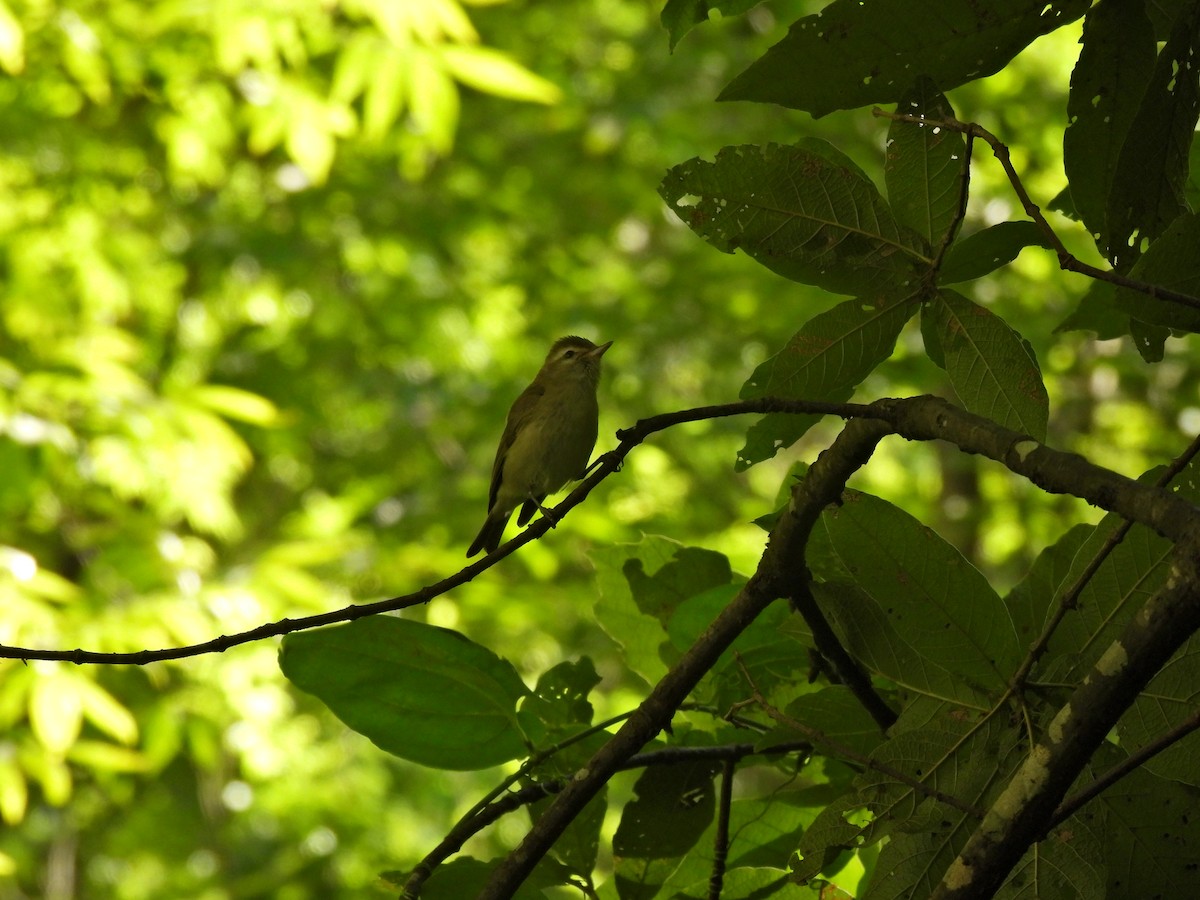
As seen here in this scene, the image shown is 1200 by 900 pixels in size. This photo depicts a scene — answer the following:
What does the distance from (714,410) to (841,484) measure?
0.45 feet

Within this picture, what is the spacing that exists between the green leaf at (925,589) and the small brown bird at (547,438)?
2348 mm

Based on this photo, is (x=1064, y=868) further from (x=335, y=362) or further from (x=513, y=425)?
(x=335, y=362)

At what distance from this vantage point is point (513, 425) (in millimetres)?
3764

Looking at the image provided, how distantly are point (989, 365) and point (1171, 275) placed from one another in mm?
157

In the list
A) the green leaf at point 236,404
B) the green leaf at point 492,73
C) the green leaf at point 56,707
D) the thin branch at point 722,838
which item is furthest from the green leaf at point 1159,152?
the green leaf at point 56,707

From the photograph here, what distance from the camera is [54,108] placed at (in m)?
8.09

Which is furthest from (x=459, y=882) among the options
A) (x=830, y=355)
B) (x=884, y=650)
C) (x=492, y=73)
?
(x=492, y=73)

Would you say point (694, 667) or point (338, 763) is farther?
point (338, 763)

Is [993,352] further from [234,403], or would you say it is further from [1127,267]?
[234,403]

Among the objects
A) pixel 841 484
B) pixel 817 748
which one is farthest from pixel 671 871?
pixel 841 484

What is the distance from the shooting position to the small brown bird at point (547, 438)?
3.51m

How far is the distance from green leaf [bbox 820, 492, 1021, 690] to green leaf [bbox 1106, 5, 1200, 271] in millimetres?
285

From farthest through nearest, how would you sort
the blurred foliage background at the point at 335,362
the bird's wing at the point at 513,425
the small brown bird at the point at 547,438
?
the blurred foliage background at the point at 335,362
the bird's wing at the point at 513,425
the small brown bird at the point at 547,438

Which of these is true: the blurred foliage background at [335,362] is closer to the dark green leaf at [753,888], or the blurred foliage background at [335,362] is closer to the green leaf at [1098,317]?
the dark green leaf at [753,888]
